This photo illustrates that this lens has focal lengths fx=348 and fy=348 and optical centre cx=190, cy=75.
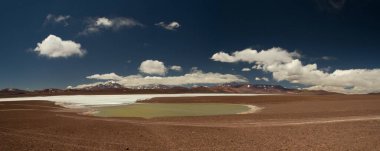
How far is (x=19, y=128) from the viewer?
2342 centimetres

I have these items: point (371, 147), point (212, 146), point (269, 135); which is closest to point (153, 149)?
point (212, 146)

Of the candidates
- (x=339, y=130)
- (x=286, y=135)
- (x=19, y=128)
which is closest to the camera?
(x=286, y=135)

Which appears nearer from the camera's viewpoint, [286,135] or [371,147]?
[371,147]

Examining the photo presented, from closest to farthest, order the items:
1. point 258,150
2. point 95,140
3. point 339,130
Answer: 1. point 258,150
2. point 95,140
3. point 339,130

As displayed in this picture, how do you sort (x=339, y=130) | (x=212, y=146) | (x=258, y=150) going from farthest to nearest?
(x=339, y=130), (x=212, y=146), (x=258, y=150)

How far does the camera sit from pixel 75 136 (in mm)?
19391

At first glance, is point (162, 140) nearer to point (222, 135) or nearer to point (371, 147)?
point (222, 135)

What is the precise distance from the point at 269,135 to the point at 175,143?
18.4ft

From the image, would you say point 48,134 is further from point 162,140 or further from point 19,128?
point 162,140

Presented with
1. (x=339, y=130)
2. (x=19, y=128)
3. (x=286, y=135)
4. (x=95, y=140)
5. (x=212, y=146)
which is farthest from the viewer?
(x=19, y=128)

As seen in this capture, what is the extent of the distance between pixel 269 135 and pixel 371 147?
542 cm

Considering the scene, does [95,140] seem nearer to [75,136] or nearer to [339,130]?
[75,136]

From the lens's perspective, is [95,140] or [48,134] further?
[48,134]

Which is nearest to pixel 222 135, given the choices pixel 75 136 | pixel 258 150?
pixel 258 150
